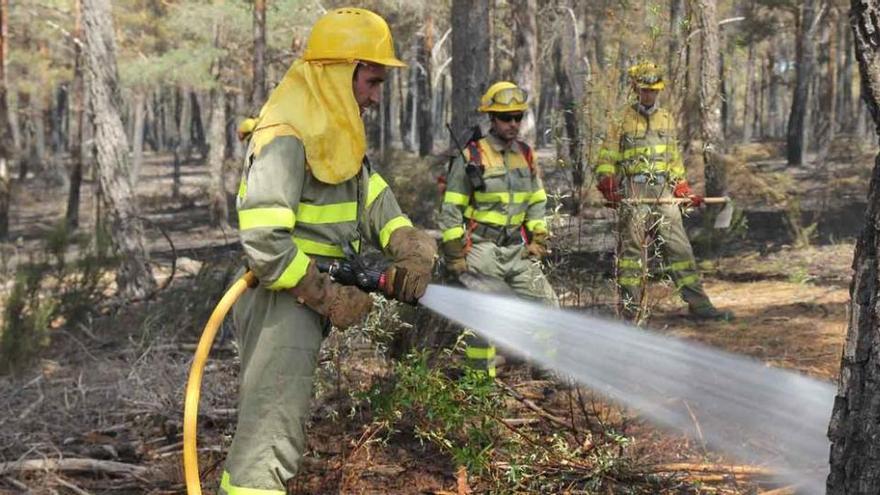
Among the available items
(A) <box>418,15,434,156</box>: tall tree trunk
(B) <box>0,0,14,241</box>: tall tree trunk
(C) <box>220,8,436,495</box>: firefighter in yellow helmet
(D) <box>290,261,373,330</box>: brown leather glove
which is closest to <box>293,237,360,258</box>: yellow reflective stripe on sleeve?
(C) <box>220,8,436,495</box>: firefighter in yellow helmet

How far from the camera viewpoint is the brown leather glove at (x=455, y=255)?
5.53 meters

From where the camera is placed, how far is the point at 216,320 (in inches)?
122

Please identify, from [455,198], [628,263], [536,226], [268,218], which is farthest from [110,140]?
[268,218]

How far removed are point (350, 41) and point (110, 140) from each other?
9.29 meters

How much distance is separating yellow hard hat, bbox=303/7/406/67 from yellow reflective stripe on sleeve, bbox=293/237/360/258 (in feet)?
2.15

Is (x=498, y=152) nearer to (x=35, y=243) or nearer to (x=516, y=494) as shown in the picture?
(x=516, y=494)

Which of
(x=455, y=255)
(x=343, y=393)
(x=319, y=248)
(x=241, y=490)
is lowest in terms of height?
(x=343, y=393)

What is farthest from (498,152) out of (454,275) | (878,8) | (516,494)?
(878,8)

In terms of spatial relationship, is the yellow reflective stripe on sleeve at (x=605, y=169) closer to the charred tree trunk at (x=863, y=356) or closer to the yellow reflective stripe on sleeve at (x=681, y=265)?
the yellow reflective stripe on sleeve at (x=681, y=265)

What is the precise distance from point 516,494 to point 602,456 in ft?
1.22

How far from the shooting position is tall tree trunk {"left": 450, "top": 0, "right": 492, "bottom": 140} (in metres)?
8.07

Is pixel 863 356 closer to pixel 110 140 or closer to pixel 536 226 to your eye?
pixel 536 226

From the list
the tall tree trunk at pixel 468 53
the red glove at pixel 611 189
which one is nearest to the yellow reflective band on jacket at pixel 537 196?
the red glove at pixel 611 189

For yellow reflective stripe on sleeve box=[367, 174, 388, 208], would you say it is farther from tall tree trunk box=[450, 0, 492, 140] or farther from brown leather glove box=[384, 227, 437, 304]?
tall tree trunk box=[450, 0, 492, 140]
